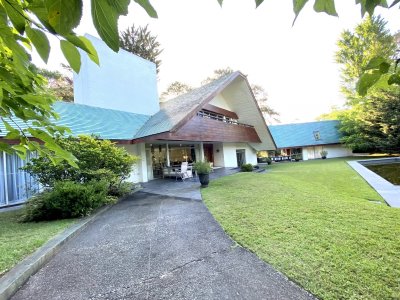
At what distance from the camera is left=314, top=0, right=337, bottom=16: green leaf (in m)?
0.88

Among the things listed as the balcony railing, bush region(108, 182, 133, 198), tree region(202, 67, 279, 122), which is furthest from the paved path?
tree region(202, 67, 279, 122)

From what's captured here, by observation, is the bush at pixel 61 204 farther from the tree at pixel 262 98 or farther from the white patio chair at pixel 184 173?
the tree at pixel 262 98

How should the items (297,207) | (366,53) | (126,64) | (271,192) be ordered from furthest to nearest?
(366,53) → (126,64) → (271,192) → (297,207)

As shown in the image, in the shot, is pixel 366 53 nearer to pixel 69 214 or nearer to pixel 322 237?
pixel 322 237

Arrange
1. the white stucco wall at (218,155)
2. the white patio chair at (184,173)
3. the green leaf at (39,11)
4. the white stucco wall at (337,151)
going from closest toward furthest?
the green leaf at (39,11), the white patio chair at (184,173), the white stucco wall at (218,155), the white stucco wall at (337,151)

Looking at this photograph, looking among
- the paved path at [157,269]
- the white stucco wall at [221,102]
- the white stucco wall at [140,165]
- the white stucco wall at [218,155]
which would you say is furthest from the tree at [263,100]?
the paved path at [157,269]

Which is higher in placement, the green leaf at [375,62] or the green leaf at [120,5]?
the green leaf at [120,5]

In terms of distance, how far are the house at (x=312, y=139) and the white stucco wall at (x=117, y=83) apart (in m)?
22.7

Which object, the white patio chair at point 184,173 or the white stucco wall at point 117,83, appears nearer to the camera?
the white stucco wall at point 117,83

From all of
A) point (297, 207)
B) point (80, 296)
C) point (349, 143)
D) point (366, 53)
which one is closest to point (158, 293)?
point (80, 296)

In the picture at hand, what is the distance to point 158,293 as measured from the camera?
2768mm

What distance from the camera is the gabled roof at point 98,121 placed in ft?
33.7

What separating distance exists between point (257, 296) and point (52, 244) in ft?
12.5

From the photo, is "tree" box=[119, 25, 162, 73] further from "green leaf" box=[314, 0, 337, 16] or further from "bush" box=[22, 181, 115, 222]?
"green leaf" box=[314, 0, 337, 16]
